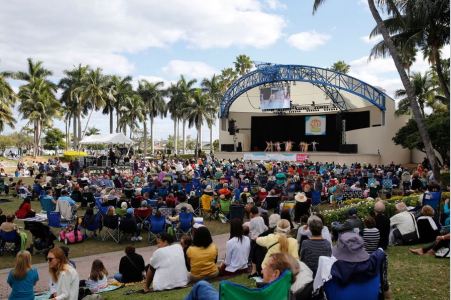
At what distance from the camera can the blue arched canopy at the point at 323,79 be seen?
98.3 ft

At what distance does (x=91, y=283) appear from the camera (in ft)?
18.4

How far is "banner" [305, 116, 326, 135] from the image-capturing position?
1487 inches

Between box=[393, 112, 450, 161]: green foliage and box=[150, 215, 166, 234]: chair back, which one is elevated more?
box=[393, 112, 450, 161]: green foliage

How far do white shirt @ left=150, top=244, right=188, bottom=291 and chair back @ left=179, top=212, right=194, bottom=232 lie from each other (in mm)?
3806

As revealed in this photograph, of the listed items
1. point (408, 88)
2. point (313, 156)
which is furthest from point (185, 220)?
point (313, 156)

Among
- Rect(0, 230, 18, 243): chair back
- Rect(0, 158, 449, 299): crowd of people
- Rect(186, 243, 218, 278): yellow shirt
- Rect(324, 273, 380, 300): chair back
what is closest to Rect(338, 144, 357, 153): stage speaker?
Rect(0, 158, 449, 299): crowd of people

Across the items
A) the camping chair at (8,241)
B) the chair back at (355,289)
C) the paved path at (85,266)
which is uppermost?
the chair back at (355,289)

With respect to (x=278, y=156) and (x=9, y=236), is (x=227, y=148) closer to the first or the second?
(x=278, y=156)

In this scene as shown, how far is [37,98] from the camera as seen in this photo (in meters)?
41.5

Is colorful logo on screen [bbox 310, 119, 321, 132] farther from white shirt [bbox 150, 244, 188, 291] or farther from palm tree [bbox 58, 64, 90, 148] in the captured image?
white shirt [bbox 150, 244, 188, 291]

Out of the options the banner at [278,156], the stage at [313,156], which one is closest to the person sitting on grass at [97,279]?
the stage at [313,156]

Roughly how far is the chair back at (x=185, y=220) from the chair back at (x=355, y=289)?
574 centimetres

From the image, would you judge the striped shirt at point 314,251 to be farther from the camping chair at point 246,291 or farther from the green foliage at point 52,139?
the green foliage at point 52,139

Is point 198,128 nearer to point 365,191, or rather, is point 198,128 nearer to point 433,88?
point 433,88
